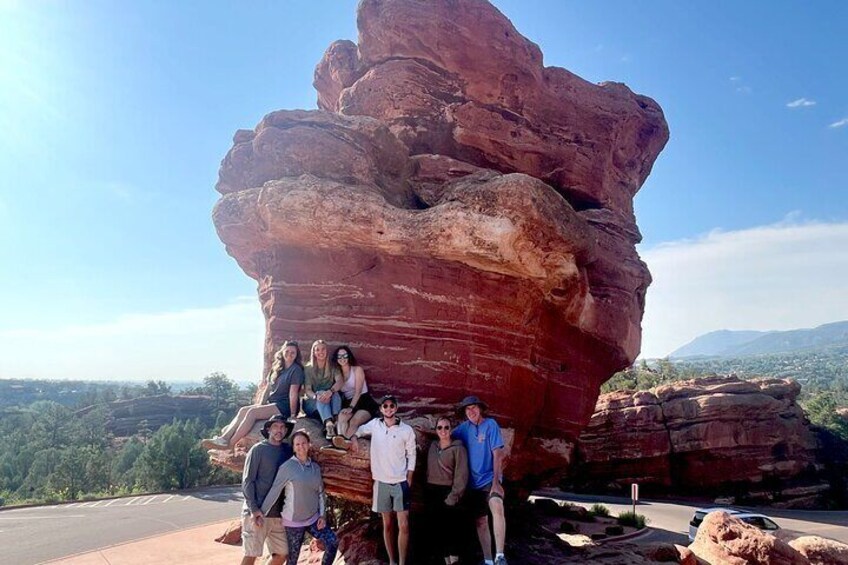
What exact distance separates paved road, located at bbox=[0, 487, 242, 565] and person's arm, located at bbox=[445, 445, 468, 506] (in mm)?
15475

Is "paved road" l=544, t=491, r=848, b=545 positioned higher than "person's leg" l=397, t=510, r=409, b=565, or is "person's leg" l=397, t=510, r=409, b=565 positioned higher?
"person's leg" l=397, t=510, r=409, b=565

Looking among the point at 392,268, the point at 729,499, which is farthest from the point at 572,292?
the point at 729,499

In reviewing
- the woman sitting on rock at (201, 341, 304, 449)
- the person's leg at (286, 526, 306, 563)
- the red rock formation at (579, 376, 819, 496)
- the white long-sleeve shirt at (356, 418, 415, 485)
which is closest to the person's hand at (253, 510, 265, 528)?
the person's leg at (286, 526, 306, 563)

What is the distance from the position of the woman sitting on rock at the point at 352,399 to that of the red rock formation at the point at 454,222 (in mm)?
2056

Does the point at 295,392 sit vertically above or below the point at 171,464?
above

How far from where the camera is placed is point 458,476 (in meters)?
7.80

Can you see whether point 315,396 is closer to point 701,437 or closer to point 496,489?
point 496,489

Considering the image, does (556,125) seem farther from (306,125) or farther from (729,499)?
(729,499)

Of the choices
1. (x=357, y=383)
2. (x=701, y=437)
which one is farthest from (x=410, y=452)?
(x=701, y=437)

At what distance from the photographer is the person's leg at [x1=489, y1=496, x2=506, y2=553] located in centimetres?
711

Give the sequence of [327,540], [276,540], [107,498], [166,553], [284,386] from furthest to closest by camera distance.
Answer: [107,498] < [166,553] < [284,386] < [327,540] < [276,540]

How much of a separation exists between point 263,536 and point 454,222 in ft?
21.7

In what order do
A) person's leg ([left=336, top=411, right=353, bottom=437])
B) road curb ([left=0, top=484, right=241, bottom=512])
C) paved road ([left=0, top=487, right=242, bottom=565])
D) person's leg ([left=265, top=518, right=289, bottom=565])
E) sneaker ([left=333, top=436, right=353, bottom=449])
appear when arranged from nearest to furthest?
person's leg ([left=265, top=518, right=289, bottom=565]), sneaker ([left=333, top=436, right=353, bottom=449]), person's leg ([left=336, top=411, right=353, bottom=437]), paved road ([left=0, top=487, right=242, bottom=565]), road curb ([left=0, top=484, right=241, bottom=512])

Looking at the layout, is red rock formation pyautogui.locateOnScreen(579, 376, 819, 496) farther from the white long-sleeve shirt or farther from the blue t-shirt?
the white long-sleeve shirt
